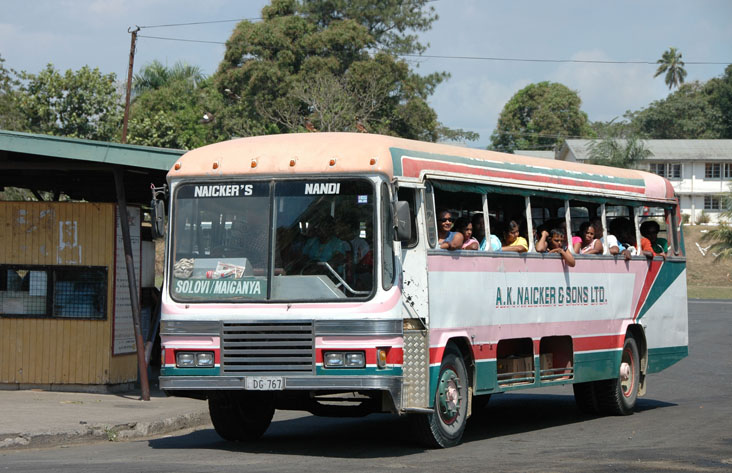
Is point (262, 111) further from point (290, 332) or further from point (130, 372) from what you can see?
point (290, 332)

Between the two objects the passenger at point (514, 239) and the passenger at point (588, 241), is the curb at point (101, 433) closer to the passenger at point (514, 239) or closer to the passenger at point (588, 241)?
the passenger at point (514, 239)

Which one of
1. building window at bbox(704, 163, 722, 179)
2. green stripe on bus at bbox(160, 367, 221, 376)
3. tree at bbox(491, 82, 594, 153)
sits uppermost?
tree at bbox(491, 82, 594, 153)

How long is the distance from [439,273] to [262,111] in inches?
1695

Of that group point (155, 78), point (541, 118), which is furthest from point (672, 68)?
point (155, 78)

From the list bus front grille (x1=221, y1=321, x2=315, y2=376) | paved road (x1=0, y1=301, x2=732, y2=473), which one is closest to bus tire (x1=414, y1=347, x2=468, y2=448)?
paved road (x1=0, y1=301, x2=732, y2=473)

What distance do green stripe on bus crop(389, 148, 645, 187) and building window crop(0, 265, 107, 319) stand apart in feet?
20.5

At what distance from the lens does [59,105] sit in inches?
1937

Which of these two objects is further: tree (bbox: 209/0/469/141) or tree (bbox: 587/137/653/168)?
tree (bbox: 587/137/653/168)

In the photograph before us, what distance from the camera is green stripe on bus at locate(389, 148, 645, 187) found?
1066 centimetres

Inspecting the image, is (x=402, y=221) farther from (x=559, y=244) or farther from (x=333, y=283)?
(x=559, y=244)

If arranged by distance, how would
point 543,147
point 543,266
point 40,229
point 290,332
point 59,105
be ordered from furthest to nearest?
1. point 543,147
2. point 59,105
3. point 40,229
4. point 543,266
5. point 290,332

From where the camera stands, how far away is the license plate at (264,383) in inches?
404

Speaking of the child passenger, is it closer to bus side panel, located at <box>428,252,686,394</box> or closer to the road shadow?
bus side panel, located at <box>428,252,686,394</box>

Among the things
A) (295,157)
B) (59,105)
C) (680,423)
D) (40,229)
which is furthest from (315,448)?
(59,105)
